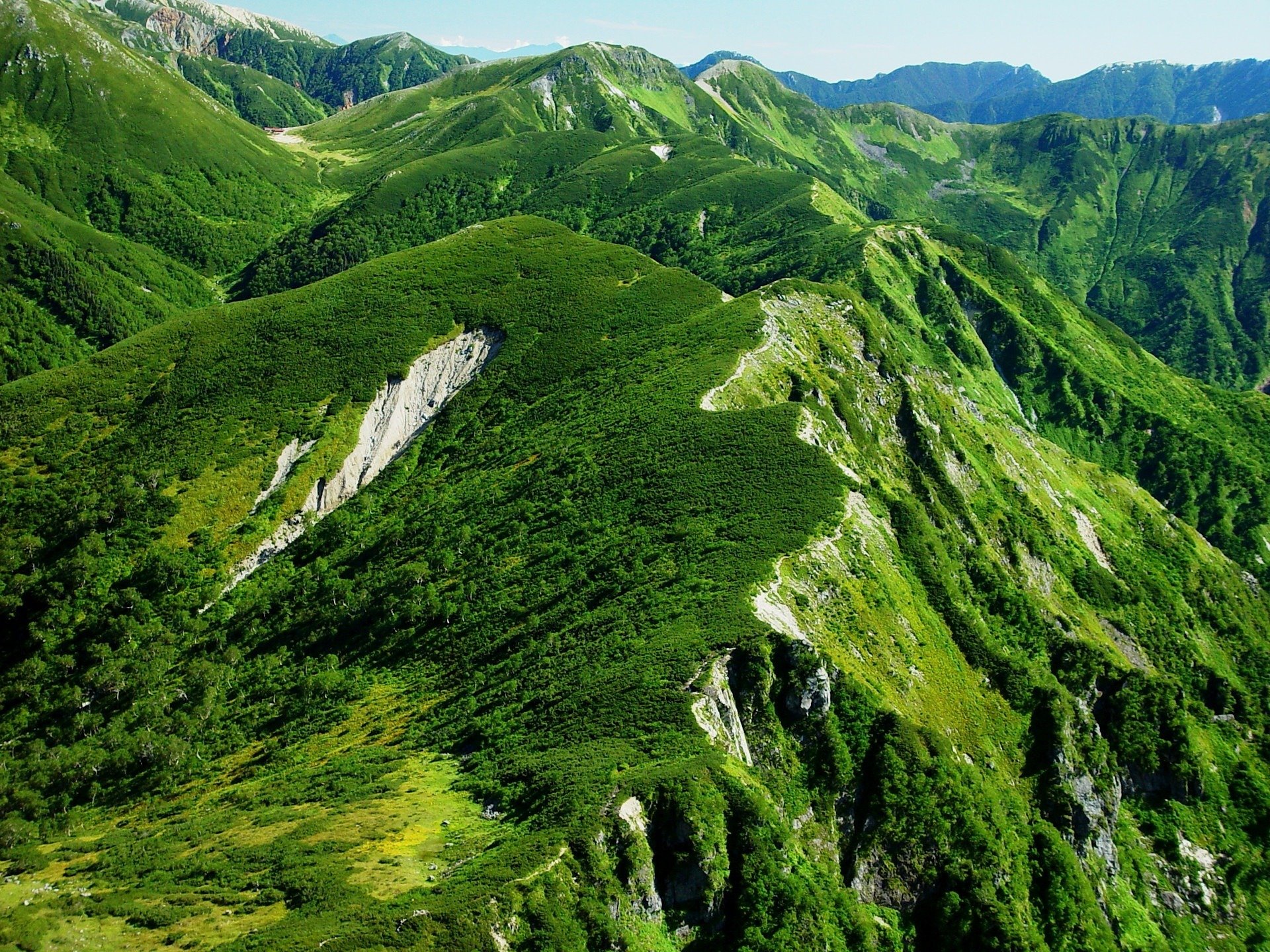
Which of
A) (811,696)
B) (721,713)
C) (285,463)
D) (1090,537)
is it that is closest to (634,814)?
(721,713)

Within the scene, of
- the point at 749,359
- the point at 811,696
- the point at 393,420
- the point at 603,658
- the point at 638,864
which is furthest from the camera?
the point at 393,420

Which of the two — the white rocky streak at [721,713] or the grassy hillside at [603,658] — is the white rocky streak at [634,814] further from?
the white rocky streak at [721,713]

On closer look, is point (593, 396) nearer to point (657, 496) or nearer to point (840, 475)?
point (657, 496)

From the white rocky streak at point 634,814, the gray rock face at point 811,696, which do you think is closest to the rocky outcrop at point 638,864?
the white rocky streak at point 634,814

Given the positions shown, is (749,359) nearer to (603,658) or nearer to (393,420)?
(603,658)

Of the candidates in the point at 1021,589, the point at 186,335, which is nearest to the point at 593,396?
the point at 1021,589

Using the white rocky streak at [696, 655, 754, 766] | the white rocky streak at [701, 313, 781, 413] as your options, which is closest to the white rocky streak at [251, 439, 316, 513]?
the white rocky streak at [701, 313, 781, 413]

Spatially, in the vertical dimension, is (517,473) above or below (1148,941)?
above
